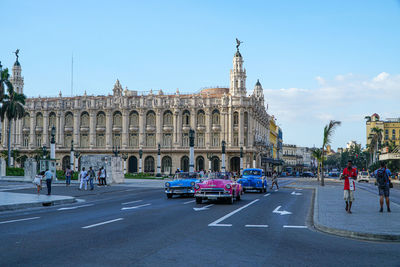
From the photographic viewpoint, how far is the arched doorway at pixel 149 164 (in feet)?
275

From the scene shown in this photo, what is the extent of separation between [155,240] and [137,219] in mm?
4444

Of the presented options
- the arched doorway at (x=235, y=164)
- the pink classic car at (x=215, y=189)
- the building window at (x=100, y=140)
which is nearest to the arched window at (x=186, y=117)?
the arched doorway at (x=235, y=164)

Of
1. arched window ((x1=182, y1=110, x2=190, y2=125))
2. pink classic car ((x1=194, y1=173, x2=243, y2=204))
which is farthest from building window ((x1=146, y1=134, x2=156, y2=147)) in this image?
pink classic car ((x1=194, y1=173, x2=243, y2=204))

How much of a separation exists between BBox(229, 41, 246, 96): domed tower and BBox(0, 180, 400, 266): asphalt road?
222 ft

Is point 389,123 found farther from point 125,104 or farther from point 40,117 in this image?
point 40,117

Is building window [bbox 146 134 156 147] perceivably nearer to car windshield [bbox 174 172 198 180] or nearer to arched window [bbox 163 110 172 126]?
arched window [bbox 163 110 172 126]

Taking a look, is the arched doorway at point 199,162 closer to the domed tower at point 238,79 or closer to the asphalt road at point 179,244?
the domed tower at point 238,79

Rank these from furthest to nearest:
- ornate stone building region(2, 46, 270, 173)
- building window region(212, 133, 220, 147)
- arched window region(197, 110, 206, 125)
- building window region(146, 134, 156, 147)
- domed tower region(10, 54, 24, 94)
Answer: domed tower region(10, 54, 24, 94) → building window region(146, 134, 156, 147) → arched window region(197, 110, 206, 125) → building window region(212, 133, 220, 147) → ornate stone building region(2, 46, 270, 173)

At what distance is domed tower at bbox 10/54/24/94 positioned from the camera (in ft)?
303

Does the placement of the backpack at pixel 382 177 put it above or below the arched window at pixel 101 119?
below

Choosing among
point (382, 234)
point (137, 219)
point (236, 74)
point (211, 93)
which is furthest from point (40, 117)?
point (382, 234)

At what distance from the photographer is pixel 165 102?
274ft

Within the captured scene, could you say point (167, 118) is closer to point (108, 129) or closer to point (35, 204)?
point (108, 129)

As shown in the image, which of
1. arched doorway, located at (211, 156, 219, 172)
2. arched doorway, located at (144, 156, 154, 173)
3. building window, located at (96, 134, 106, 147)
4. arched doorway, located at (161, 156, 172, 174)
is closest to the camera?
arched doorway, located at (211, 156, 219, 172)
